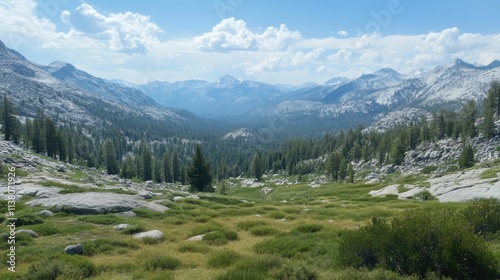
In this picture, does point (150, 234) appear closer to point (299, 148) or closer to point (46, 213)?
point (46, 213)

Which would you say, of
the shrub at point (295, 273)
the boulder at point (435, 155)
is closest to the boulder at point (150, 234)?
the shrub at point (295, 273)

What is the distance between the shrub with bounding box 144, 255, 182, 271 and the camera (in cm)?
1471

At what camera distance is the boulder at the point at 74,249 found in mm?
16320

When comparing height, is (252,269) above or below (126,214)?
above

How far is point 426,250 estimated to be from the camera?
1152 centimetres

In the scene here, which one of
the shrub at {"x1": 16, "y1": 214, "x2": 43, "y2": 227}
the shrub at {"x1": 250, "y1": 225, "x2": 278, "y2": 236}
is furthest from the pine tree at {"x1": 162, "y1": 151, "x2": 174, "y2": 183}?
the shrub at {"x1": 250, "y1": 225, "x2": 278, "y2": 236}

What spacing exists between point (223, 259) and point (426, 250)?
29.5ft

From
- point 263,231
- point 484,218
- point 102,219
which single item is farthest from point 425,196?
point 102,219

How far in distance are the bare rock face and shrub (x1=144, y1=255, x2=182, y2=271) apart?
15.4m

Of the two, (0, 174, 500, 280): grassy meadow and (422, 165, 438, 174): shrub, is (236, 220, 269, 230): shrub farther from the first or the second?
(422, 165, 438, 174): shrub

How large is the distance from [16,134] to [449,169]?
452ft

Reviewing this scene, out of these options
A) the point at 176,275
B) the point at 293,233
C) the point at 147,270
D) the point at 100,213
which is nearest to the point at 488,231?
the point at 293,233

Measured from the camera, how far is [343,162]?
112 m

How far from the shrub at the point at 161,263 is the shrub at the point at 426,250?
317 inches
